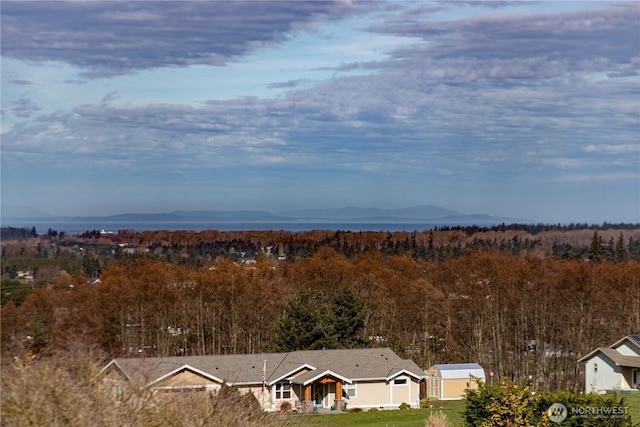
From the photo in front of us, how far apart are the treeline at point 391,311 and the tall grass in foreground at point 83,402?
110 feet

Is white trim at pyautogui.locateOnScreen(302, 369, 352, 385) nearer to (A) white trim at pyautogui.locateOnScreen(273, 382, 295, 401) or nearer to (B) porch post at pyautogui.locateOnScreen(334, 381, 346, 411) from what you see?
(B) porch post at pyautogui.locateOnScreen(334, 381, 346, 411)

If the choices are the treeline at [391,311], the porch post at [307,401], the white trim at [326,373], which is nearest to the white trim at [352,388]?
the white trim at [326,373]

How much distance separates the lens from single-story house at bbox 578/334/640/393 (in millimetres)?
41544

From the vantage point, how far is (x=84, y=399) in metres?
12.1

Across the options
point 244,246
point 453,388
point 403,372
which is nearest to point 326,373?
point 403,372

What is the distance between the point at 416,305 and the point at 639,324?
14487 millimetres

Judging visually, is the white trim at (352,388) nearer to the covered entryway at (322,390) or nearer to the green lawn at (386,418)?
the covered entryway at (322,390)

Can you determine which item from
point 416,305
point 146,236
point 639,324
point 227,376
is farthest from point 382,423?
point 146,236

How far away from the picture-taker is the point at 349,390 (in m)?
39.4

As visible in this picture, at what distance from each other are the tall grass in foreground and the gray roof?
888 inches

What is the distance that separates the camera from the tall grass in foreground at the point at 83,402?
11664mm

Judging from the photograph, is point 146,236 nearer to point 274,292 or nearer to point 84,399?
point 274,292

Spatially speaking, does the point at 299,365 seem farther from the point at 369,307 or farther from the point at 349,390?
the point at 369,307

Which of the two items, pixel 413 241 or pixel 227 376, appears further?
pixel 413 241
